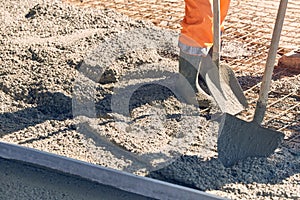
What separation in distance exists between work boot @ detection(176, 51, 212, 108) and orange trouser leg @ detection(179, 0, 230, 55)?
12 cm

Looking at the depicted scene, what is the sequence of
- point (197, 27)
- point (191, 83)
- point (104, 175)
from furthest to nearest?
point (191, 83)
point (197, 27)
point (104, 175)

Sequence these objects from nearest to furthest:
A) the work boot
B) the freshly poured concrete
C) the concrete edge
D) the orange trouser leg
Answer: the concrete edge → the freshly poured concrete → the orange trouser leg → the work boot

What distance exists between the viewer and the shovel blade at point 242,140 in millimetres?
3770

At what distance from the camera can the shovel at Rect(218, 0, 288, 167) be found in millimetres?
3766

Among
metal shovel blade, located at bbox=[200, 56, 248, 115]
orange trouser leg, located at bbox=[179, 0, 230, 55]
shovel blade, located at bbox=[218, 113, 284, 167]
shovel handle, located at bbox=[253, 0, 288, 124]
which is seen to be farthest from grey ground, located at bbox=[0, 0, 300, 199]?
orange trouser leg, located at bbox=[179, 0, 230, 55]

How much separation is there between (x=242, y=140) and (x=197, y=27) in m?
0.80

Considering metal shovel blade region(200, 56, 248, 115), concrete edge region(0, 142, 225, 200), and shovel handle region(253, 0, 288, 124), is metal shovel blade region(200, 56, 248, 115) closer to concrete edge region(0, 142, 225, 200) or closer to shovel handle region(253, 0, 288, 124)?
shovel handle region(253, 0, 288, 124)

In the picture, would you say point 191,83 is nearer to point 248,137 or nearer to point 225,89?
point 225,89

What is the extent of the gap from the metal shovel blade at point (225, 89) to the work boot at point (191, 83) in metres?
0.09

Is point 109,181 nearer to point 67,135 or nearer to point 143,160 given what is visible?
point 143,160

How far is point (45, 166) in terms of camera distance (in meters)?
3.67

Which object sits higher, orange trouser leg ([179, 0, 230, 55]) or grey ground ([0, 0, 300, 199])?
orange trouser leg ([179, 0, 230, 55])

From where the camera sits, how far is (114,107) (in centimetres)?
434

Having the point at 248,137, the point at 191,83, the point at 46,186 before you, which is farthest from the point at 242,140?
the point at 46,186
